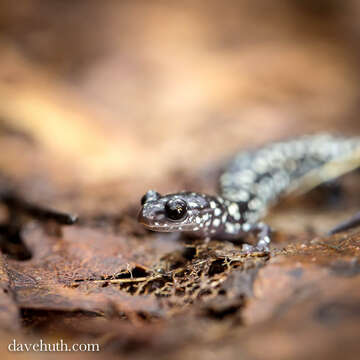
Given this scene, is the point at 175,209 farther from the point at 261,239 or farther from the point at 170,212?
the point at 261,239

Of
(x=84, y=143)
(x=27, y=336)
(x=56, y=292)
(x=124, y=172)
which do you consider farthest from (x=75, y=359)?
(x=84, y=143)

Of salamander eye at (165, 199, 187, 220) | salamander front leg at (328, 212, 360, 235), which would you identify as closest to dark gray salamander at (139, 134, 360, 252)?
salamander eye at (165, 199, 187, 220)

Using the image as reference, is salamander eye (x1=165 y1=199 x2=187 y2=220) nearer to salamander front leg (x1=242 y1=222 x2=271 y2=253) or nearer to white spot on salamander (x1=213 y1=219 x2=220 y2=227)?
white spot on salamander (x1=213 y1=219 x2=220 y2=227)

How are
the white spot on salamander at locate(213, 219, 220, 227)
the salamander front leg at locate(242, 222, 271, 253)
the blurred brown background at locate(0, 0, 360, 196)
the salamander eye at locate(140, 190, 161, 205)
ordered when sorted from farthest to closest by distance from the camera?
the blurred brown background at locate(0, 0, 360, 196), the white spot on salamander at locate(213, 219, 220, 227), the salamander eye at locate(140, 190, 161, 205), the salamander front leg at locate(242, 222, 271, 253)

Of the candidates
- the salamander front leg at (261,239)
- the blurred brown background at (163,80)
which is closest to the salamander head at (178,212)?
the salamander front leg at (261,239)

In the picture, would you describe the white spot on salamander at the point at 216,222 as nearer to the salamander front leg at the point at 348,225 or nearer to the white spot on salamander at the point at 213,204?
the white spot on salamander at the point at 213,204

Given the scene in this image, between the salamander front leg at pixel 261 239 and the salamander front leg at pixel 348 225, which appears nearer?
the salamander front leg at pixel 261 239

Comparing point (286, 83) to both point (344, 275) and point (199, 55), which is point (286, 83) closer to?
point (199, 55)

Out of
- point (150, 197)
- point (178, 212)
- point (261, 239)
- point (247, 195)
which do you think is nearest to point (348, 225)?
point (261, 239)
